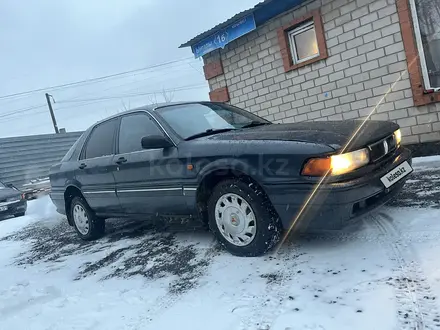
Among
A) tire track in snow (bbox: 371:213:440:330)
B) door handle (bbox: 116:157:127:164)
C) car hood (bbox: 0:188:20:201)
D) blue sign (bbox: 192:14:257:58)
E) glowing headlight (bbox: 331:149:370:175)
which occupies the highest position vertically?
blue sign (bbox: 192:14:257:58)

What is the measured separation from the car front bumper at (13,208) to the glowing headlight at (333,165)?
33.0 ft

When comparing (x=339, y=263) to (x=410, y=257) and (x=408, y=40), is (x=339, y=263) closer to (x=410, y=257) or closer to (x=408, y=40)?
(x=410, y=257)

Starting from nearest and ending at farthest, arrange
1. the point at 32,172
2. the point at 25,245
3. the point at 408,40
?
the point at 25,245 → the point at 408,40 → the point at 32,172

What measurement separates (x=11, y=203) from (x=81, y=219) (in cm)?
649

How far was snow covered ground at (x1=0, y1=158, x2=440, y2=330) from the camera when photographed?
234 cm

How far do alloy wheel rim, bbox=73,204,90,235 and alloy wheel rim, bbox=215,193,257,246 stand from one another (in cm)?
257

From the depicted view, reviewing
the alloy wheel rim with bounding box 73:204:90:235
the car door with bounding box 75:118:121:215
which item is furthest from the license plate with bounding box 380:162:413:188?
the alloy wheel rim with bounding box 73:204:90:235

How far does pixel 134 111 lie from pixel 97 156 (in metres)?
0.87

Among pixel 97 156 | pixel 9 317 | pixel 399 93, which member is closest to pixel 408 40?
pixel 399 93

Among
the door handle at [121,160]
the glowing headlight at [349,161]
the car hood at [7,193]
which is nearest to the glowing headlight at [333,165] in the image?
the glowing headlight at [349,161]

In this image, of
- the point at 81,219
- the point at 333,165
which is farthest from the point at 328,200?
the point at 81,219

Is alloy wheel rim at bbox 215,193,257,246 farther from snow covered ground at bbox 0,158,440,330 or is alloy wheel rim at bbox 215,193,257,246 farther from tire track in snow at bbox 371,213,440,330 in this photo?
tire track in snow at bbox 371,213,440,330

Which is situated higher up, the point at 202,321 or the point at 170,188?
the point at 170,188

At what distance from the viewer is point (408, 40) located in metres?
6.32
